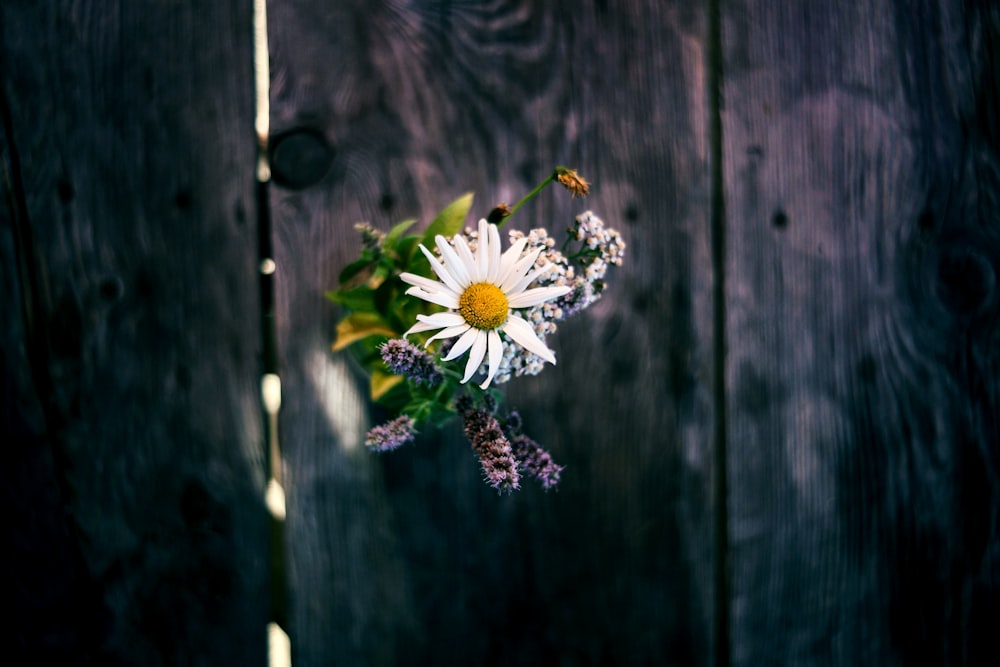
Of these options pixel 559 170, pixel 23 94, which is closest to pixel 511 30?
pixel 559 170

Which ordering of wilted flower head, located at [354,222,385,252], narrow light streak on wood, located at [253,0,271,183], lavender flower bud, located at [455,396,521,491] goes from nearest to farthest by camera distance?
lavender flower bud, located at [455,396,521,491] < wilted flower head, located at [354,222,385,252] < narrow light streak on wood, located at [253,0,271,183]

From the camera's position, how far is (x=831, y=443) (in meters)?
0.80

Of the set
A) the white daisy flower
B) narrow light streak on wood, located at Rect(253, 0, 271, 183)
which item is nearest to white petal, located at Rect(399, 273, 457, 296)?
the white daisy flower

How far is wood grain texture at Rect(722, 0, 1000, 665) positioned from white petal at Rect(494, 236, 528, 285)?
1.36 ft

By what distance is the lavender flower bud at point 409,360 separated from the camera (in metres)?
0.46

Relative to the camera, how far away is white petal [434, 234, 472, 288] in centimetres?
47

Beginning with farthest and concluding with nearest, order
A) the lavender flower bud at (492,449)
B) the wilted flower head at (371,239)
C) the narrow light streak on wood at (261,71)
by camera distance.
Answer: the narrow light streak on wood at (261,71) → the wilted flower head at (371,239) → the lavender flower bud at (492,449)

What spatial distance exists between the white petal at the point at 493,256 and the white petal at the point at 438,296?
0.03m

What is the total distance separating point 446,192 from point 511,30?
0.22 m

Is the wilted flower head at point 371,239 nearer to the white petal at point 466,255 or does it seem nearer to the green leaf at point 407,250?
the green leaf at point 407,250

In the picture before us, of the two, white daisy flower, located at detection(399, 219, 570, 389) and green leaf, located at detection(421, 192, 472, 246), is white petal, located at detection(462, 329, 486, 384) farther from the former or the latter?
green leaf, located at detection(421, 192, 472, 246)

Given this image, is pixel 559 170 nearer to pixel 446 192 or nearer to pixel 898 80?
pixel 446 192

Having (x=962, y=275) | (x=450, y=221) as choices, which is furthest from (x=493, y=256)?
(x=962, y=275)

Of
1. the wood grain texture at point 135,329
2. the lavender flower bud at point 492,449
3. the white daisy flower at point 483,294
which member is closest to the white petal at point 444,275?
the white daisy flower at point 483,294
